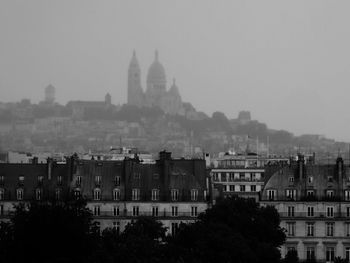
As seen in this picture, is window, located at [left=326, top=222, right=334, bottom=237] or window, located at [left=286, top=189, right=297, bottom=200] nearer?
window, located at [left=326, top=222, right=334, bottom=237]

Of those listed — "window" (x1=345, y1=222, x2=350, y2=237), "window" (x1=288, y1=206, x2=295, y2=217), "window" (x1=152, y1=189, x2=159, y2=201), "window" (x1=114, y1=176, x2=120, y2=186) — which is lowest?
"window" (x1=345, y1=222, x2=350, y2=237)

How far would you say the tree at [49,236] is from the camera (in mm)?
54938

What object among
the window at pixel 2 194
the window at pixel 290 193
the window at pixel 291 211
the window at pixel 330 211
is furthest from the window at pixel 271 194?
the window at pixel 2 194

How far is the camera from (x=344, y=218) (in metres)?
75.9

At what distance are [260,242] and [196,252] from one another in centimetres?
696

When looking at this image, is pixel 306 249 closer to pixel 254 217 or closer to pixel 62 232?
pixel 254 217

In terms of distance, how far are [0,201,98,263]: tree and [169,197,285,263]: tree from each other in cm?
349

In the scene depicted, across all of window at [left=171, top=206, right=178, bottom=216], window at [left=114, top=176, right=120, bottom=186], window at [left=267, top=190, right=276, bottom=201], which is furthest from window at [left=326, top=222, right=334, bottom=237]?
window at [left=114, top=176, right=120, bottom=186]

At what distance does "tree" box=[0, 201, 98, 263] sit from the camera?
54.9m

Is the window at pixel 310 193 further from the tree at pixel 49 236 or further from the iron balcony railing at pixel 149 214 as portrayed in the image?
the tree at pixel 49 236

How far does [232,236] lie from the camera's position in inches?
2398

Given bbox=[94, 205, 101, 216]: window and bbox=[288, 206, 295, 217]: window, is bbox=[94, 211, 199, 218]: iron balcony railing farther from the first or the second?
bbox=[288, 206, 295, 217]: window

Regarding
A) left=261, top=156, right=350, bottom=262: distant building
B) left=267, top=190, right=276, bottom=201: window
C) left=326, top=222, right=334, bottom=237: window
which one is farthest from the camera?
left=267, top=190, right=276, bottom=201: window

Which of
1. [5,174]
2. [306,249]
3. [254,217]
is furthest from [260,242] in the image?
[5,174]
